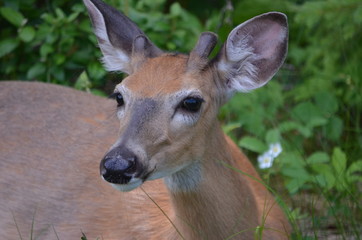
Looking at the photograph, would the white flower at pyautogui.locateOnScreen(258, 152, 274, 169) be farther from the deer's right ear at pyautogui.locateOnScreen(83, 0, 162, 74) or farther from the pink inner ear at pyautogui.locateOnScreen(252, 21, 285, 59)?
the deer's right ear at pyautogui.locateOnScreen(83, 0, 162, 74)

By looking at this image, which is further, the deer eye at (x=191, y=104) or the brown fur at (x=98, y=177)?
the brown fur at (x=98, y=177)

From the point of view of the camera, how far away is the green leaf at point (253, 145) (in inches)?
233

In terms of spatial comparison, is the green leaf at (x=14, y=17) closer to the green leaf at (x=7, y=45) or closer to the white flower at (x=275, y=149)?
the green leaf at (x=7, y=45)

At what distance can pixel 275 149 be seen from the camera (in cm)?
585

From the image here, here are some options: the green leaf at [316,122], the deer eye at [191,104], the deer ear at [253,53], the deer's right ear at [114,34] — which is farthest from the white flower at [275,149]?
the deer eye at [191,104]

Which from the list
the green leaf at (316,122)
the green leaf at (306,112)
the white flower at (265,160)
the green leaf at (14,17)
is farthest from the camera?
the green leaf at (14,17)

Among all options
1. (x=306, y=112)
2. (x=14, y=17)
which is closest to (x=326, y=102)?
(x=306, y=112)

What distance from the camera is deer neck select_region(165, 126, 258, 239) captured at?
14.1 ft

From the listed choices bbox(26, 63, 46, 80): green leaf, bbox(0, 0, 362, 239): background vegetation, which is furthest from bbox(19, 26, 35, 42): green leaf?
bbox(26, 63, 46, 80): green leaf

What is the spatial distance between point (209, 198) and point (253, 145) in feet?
5.40

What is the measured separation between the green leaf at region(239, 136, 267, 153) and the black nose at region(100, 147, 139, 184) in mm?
2170

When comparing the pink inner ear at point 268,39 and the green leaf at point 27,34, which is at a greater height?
the pink inner ear at point 268,39

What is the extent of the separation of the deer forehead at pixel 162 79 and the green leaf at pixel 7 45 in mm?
2442

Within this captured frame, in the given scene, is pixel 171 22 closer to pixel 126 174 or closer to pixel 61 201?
pixel 61 201
